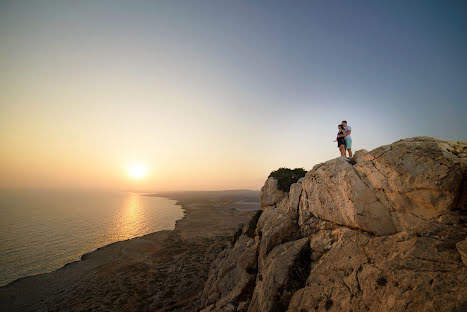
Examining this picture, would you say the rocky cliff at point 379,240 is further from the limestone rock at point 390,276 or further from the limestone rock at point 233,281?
the limestone rock at point 233,281

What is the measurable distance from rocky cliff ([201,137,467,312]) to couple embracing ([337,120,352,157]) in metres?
3.68

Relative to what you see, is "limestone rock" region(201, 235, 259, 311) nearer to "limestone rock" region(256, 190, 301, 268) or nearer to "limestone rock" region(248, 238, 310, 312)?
"limestone rock" region(256, 190, 301, 268)

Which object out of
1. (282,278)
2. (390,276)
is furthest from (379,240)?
(282,278)

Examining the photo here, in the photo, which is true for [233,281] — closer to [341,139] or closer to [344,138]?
[341,139]

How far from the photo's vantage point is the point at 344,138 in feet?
53.3

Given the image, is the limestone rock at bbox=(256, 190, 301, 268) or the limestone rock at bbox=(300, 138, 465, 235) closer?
the limestone rock at bbox=(300, 138, 465, 235)

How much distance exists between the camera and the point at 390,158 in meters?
9.27

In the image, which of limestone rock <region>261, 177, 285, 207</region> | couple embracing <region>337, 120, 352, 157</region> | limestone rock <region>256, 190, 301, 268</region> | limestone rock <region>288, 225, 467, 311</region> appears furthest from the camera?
limestone rock <region>261, 177, 285, 207</region>

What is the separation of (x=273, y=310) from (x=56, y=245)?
60.8 m

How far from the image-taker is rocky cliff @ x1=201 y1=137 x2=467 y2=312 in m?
6.41

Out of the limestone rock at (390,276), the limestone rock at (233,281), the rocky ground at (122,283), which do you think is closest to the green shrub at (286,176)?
the limestone rock at (233,281)

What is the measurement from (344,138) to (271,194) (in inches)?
386

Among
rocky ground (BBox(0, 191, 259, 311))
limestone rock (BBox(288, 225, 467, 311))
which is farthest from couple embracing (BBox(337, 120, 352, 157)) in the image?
rocky ground (BBox(0, 191, 259, 311))

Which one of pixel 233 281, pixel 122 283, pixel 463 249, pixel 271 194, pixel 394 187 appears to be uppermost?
pixel 394 187
